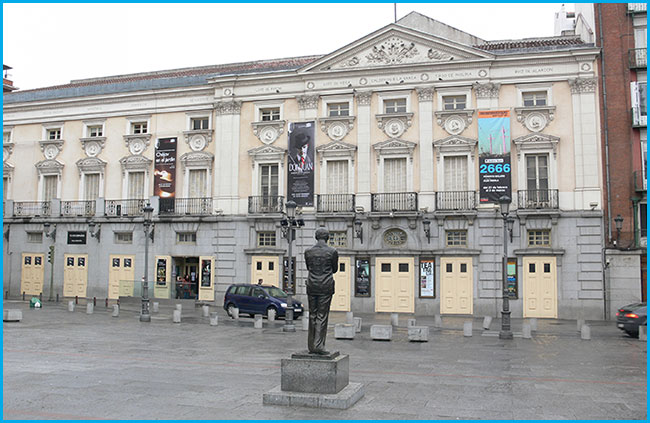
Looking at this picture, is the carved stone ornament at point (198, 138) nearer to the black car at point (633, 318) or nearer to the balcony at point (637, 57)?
the balcony at point (637, 57)

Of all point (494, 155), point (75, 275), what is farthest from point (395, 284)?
point (75, 275)

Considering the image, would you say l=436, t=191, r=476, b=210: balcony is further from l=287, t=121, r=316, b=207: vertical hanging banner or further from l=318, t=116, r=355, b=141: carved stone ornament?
l=287, t=121, r=316, b=207: vertical hanging banner

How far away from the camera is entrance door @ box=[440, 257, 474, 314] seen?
29.2m

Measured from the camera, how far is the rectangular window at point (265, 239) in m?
32.5

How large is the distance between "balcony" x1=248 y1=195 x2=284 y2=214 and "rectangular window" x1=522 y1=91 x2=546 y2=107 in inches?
542

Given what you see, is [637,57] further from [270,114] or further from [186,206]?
[186,206]

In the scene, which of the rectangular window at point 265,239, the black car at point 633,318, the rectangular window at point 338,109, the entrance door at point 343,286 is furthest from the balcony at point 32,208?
the black car at point 633,318

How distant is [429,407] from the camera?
966 cm

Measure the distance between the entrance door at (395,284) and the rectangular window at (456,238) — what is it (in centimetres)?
209

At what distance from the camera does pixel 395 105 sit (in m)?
31.6

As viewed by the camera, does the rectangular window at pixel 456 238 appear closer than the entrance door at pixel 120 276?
Yes

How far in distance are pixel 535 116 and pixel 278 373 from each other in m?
21.7

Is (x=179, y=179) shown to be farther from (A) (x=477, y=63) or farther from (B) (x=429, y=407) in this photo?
(B) (x=429, y=407)

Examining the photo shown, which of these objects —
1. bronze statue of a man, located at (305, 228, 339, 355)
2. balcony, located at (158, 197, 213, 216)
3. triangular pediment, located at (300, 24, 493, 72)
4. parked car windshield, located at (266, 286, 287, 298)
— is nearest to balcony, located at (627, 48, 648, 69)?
triangular pediment, located at (300, 24, 493, 72)
